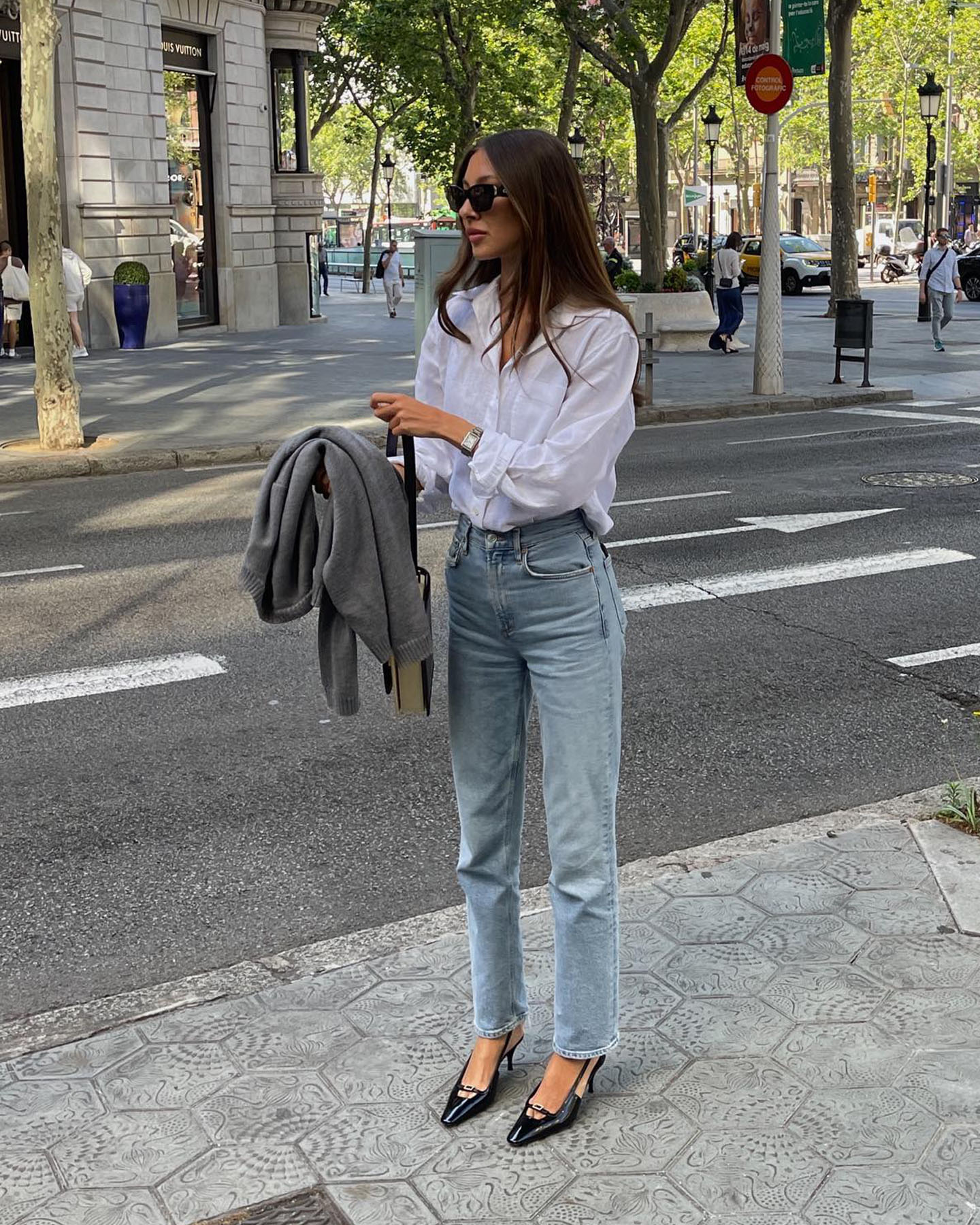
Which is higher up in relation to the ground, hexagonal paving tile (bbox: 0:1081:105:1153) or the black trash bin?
the black trash bin

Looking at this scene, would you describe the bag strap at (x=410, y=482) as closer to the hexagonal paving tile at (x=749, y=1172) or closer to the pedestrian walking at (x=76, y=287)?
the hexagonal paving tile at (x=749, y=1172)

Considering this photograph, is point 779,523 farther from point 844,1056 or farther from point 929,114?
point 929,114

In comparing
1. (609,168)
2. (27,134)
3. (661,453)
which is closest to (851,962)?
(661,453)

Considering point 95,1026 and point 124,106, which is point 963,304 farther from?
point 95,1026

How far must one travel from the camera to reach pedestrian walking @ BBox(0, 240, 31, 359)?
77.8ft

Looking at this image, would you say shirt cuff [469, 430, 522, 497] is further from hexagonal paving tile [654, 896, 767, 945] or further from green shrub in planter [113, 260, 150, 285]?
green shrub in planter [113, 260, 150, 285]

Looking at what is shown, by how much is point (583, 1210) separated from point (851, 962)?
47.5 inches

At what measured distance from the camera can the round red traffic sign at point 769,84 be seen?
17.3 meters

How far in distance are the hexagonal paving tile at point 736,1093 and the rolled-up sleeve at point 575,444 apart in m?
1.27

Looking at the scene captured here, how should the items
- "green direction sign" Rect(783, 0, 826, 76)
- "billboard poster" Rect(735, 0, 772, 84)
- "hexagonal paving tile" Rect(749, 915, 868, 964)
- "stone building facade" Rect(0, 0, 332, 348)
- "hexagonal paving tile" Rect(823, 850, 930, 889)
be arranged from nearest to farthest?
"hexagonal paving tile" Rect(749, 915, 868, 964), "hexagonal paving tile" Rect(823, 850, 930, 889), "billboard poster" Rect(735, 0, 772, 84), "green direction sign" Rect(783, 0, 826, 76), "stone building facade" Rect(0, 0, 332, 348)

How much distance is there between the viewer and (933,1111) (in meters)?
3.15

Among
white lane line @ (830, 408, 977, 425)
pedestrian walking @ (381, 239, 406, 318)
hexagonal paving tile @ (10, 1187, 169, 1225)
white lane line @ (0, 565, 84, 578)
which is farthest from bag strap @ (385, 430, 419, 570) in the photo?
pedestrian walking @ (381, 239, 406, 318)

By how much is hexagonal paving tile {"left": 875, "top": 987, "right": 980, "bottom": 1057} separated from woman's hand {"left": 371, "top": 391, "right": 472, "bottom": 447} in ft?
5.50

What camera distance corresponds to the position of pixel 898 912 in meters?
4.10
